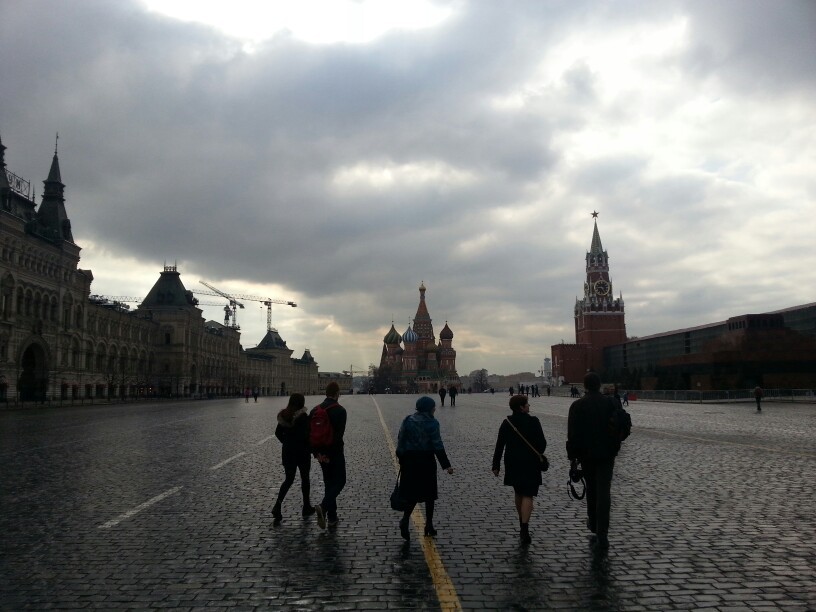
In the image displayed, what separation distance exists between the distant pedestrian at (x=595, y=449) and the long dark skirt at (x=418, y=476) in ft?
5.45

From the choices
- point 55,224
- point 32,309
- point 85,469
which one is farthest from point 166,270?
point 85,469

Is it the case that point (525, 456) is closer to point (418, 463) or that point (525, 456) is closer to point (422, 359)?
point (418, 463)

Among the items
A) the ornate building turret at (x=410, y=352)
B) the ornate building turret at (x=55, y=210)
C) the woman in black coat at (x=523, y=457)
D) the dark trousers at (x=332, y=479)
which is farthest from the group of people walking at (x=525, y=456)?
the ornate building turret at (x=410, y=352)

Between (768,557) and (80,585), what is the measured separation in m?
6.72

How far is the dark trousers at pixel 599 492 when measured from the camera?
7082 mm

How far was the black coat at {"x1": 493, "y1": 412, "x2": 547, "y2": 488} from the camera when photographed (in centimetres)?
729

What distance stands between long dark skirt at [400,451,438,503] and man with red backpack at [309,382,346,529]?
1.00 m

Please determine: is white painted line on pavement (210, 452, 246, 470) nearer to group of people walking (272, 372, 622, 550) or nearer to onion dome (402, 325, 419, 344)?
group of people walking (272, 372, 622, 550)

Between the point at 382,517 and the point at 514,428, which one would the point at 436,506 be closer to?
the point at 382,517

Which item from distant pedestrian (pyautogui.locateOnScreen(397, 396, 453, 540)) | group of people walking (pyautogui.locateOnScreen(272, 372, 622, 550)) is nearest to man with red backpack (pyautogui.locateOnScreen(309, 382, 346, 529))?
group of people walking (pyautogui.locateOnScreen(272, 372, 622, 550))

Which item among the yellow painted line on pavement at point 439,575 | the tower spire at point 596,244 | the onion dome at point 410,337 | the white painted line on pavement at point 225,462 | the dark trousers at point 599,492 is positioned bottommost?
the yellow painted line on pavement at point 439,575

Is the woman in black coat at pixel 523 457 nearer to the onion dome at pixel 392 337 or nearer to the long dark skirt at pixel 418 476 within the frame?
the long dark skirt at pixel 418 476

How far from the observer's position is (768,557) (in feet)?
21.2

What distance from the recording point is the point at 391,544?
7.12 m
